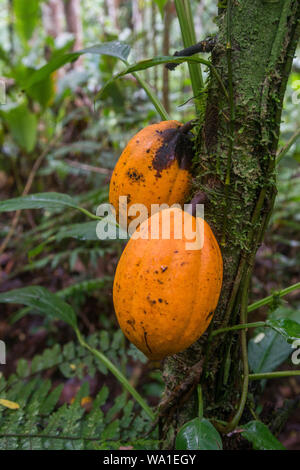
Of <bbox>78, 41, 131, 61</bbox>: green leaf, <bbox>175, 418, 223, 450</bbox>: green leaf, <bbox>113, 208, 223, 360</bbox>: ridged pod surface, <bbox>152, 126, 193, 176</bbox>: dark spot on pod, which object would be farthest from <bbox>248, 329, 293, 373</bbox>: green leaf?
<bbox>78, 41, 131, 61</bbox>: green leaf

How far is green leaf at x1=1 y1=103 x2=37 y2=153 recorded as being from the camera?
263 cm

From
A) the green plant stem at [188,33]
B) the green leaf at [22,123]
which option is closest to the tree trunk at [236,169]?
the green plant stem at [188,33]

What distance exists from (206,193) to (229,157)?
0.26 feet

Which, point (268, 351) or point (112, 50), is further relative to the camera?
point (268, 351)

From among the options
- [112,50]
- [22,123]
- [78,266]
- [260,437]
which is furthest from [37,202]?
[22,123]

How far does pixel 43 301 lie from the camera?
1.01 metres

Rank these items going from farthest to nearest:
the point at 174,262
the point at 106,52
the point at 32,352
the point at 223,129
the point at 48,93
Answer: the point at 48,93, the point at 32,352, the point at 106,52, the point at 223,129, the point at 174,262

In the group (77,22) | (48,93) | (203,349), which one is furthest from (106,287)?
(77,22)

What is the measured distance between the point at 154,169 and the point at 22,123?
2362mm

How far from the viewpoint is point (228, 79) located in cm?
60

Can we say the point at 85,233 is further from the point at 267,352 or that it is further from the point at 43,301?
the point at 267,352

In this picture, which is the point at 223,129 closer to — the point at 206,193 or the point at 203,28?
the point at 206,193

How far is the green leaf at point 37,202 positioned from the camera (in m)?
0.81

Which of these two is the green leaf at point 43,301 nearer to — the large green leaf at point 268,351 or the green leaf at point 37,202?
the green leaf at point 37,202
